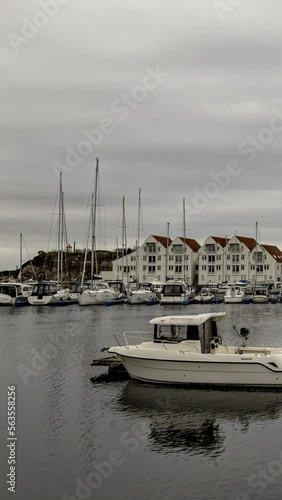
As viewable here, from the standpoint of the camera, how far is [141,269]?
169250mm

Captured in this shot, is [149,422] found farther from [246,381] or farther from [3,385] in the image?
[3,385]

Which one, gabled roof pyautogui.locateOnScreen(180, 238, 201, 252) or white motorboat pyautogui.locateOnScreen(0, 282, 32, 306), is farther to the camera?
gabled roof pyautogui.locateOnScreen(180, 238, 201, 252)

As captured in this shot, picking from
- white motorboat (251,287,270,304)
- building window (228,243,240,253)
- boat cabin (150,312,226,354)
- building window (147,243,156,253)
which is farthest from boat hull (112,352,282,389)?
building window (147,243,156,253)

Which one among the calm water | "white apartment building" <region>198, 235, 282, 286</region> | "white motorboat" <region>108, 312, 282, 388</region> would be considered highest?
"white apartment building" <region>198, 235, 282, 286</region>

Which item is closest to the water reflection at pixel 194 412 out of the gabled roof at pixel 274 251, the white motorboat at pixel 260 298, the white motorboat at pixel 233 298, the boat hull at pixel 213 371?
the boat hull at pixel 213 371

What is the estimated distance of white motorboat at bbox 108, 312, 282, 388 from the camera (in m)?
29.5

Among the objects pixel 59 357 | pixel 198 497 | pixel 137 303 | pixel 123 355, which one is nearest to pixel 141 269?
Result: pixel 137 303

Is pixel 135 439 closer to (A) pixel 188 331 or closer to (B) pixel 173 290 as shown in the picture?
(A) pixel 188 331

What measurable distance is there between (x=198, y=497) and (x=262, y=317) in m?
63.8

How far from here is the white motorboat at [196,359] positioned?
96.6 feet

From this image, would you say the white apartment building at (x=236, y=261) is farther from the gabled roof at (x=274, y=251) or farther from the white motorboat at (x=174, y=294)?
the white motorboat at (x=174, y=294)

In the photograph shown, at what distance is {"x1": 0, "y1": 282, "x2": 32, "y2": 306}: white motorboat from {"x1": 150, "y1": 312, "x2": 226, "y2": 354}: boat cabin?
6765 centimetres

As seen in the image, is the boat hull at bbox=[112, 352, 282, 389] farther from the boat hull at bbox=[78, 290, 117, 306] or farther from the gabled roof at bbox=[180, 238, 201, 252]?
the gabled roof at bbox=[180, 238, 201, 252]

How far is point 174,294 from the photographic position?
107 meters
